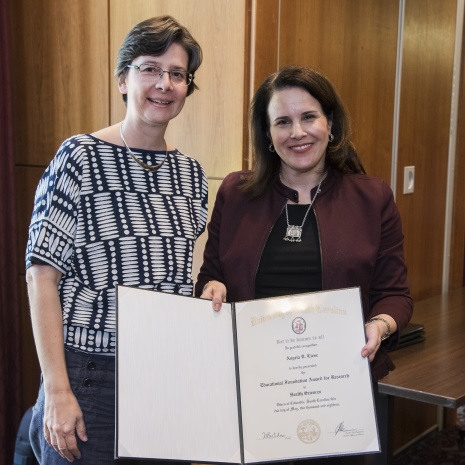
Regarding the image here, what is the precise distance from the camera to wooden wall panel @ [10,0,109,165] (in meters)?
3.05

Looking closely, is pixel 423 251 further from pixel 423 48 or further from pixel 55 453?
pixel 55 453

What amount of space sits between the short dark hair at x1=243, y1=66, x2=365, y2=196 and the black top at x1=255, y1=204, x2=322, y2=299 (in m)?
0.14

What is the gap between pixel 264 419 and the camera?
1642mm

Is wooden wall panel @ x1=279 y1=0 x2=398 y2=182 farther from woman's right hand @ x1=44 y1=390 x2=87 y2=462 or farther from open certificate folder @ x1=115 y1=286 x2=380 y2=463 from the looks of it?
woman's right hand @ x1=44 y1=390 x2=87 y2=462

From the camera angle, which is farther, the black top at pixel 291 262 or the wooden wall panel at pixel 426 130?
the wooden wall panel at pixel 426 130

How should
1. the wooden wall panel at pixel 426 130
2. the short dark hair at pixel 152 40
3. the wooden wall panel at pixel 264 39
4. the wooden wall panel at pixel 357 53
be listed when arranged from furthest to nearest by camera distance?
the wooden wall panel at pixel 426 130
the wooden wall panel at pixel 357 53
the wooden wall panel at pixel 264 39
the short dark hair at pixel 152 40

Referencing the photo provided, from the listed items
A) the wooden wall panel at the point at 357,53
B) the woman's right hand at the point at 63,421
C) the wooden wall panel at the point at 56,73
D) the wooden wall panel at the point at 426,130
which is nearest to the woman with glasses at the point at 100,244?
the woman's right hand at the point at 63,421

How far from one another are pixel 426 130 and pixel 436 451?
1639 millimetres

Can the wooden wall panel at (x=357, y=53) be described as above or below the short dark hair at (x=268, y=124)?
above

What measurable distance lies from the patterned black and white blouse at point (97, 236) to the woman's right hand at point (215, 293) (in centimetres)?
9

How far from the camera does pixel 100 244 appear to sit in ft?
5.42
